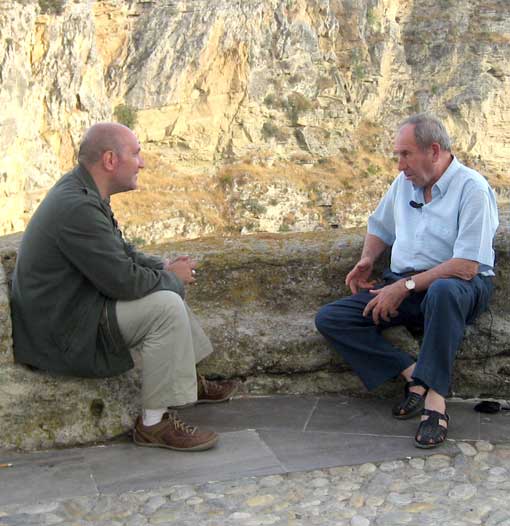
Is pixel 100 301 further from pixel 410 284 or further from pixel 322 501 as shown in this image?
pixel 410 284

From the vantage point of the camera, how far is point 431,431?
319 cm

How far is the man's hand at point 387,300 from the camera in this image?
347 cm

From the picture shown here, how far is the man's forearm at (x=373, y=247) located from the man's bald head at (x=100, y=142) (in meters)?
1.38

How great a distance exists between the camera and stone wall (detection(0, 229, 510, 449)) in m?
3.18

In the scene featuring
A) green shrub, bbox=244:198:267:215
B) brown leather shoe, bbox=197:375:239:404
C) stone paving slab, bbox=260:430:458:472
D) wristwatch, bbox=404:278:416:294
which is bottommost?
green shrub, bbox=244:198:267:215

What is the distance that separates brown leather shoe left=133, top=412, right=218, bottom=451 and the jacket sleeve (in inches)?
21.8

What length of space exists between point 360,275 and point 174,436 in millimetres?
1266

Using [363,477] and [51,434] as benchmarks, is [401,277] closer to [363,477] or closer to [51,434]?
[363,477]

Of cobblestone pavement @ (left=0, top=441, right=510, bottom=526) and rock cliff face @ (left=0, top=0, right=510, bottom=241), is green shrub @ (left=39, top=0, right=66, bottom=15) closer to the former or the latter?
rock cliff face @ (left=0, top=0, right=510, bottom=241)

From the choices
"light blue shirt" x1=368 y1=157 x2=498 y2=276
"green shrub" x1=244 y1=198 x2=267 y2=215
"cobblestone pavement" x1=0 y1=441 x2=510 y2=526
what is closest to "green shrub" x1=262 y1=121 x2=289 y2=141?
"green shrub" x1=244 y1=198 x2=267 y2=215

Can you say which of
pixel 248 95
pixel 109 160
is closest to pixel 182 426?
pixel 109 160

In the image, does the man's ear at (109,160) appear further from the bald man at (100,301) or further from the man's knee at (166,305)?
the man's knee at (166,305)

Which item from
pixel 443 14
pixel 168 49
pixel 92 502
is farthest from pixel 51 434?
pixel 443 14

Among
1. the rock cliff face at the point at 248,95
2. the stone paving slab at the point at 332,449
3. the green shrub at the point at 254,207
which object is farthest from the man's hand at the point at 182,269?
the green shrub at the point at 254,207
